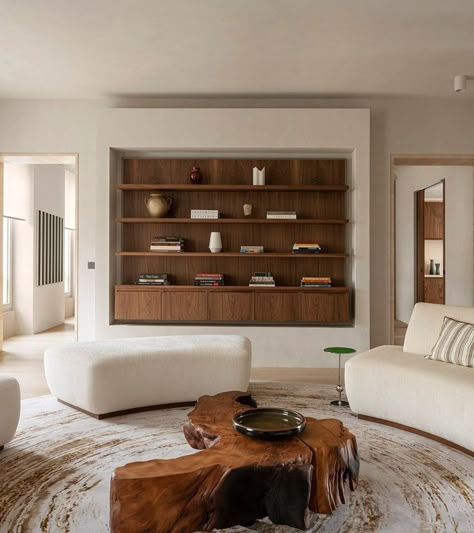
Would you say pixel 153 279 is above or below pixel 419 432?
above

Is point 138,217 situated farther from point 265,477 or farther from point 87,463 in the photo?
point 265,477

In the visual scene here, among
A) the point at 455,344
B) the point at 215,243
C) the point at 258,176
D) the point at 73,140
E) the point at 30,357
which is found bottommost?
the point at 30,357

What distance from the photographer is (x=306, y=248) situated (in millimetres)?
5602

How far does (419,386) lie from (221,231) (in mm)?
3071

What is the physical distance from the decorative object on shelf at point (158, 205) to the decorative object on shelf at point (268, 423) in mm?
3416

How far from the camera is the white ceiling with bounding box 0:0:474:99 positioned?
3793mm

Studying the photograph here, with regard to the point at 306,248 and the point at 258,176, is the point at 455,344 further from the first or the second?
the point at 258,176

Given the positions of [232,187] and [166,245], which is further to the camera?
[166,245]

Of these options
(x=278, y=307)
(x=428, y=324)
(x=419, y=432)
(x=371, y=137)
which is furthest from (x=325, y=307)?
(x=419, y=432)

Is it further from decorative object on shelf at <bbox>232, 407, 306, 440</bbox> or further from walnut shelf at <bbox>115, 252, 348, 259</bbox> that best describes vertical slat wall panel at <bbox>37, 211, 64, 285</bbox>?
decorative object on shelf at <bbox>232, 407, 306, 440</bbox>

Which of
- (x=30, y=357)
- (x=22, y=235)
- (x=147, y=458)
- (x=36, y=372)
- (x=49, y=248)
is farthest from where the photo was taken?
(x=49, y=248)

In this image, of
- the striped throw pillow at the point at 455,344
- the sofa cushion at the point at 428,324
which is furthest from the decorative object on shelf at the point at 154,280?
the striped throw pillow at the point at 455,344

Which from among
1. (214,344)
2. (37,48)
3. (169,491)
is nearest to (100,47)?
(37,48)

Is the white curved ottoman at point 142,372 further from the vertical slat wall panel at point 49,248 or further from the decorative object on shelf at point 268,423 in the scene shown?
the vertical slat wall panel at point 49,248
